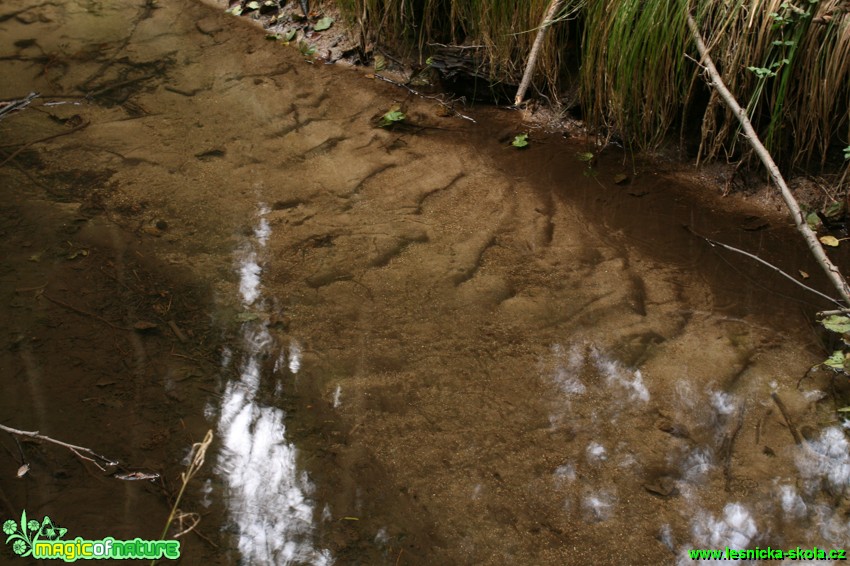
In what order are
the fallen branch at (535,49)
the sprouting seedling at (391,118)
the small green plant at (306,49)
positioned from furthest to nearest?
1. the small green plant at (306,49)
2. the sprouting seedling at (391,118)
3. the fallen branch at (535,49)

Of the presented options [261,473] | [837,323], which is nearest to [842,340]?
[837,323]

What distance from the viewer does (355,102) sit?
4.04 m

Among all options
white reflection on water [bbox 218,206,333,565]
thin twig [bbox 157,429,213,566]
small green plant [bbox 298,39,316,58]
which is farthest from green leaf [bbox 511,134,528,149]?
thin twig [bbox 157,429,213,566]

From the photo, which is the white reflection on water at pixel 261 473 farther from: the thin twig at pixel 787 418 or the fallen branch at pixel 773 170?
the fallen branch at pixel 773 170

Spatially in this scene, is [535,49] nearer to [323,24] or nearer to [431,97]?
[431,97]

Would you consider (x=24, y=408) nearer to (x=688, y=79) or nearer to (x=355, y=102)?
(x=355, y=102)

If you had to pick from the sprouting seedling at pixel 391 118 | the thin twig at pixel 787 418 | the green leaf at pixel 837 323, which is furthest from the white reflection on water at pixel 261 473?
the green leaf at pixel 837 323

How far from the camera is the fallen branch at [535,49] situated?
348 cm

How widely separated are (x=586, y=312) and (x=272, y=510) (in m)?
1.40

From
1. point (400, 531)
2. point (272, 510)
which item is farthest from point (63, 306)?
point (400, 531)

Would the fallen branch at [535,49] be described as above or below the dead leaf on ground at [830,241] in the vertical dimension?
above

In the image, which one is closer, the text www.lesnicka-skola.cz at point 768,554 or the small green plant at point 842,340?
the text www.lesnicka-skola.cz at point 768,554

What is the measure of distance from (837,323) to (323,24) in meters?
3.52

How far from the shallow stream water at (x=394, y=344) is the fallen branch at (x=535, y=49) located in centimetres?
24
